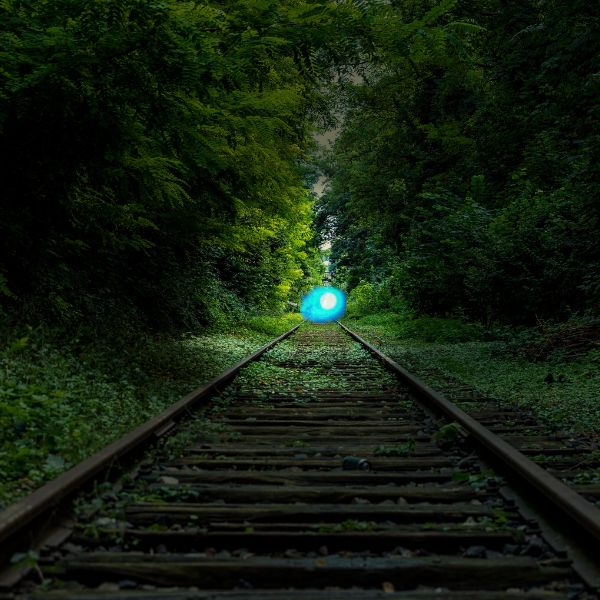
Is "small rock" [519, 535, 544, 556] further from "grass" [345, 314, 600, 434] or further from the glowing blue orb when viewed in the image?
the glowing blue orb

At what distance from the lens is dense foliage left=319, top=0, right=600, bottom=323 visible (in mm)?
9367

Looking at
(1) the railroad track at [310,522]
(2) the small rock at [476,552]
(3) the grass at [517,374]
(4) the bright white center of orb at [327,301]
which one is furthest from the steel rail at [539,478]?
(4) the bright white center of orb at [327,301]

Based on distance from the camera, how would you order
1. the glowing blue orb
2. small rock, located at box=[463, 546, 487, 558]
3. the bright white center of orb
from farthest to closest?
the bright white center of orb < the glowing blue orb < small rock, located at box=[463, 546, 487, 558]

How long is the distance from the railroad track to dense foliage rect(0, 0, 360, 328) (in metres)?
3.24

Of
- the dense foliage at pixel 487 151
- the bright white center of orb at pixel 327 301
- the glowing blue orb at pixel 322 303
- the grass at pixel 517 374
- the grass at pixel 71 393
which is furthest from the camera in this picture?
the bright white center of orb at pixel 327 301

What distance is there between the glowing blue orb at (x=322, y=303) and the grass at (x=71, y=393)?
57.5 m

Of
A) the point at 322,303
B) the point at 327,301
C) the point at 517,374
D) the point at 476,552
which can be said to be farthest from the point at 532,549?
the point at 322,303

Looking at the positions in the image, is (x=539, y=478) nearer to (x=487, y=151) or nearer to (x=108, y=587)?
(x=108, y=587)

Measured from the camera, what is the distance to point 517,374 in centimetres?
883

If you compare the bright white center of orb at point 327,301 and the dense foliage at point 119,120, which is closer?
the dense foliage at point 119,120

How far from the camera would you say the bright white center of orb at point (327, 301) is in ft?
235

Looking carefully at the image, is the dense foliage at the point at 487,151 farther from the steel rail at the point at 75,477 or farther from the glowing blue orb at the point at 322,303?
the glowing blue orb at the point at 322,303

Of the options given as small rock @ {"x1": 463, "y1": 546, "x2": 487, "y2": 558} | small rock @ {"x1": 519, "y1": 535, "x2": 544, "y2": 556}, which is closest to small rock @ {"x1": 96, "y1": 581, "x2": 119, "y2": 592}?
small rock @ {"x1": 463, "y1": 546, "x2": 487, "y2": 558}

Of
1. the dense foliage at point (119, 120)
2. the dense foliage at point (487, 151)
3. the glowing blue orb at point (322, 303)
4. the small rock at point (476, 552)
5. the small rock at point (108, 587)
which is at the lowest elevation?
the small rock at point (108, 587)
